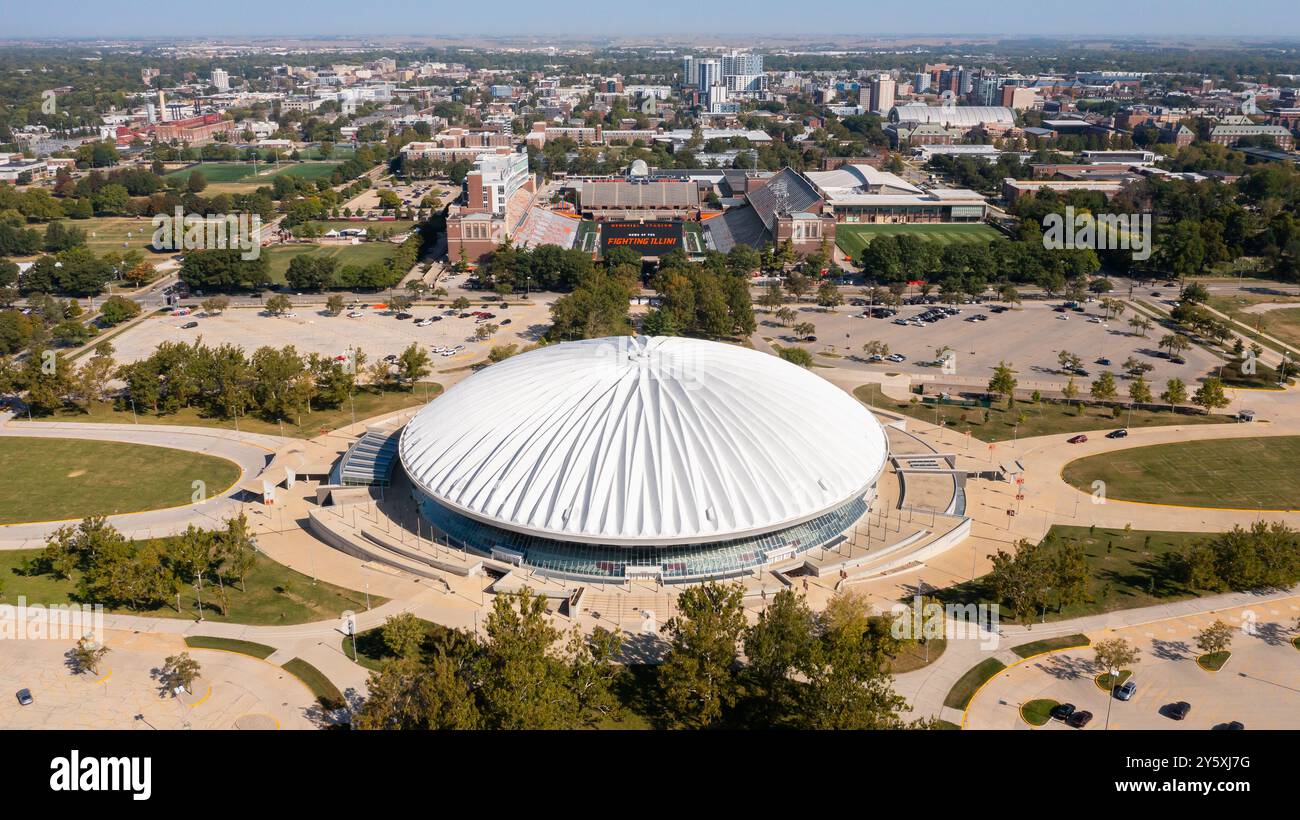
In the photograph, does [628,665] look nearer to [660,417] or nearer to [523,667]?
[523,667]

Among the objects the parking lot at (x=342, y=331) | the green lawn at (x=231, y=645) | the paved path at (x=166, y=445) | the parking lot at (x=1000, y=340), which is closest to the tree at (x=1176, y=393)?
the parking lot at (x=1000, y=340)

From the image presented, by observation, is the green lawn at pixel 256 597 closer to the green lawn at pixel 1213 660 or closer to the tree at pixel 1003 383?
the green lawn at pixel 1213 660

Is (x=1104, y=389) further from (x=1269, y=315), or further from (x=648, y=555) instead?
(x=648, y=555)

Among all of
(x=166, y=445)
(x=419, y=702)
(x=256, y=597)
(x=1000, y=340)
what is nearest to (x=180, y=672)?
(x=256, y=597)

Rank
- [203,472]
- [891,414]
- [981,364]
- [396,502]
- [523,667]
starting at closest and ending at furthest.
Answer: [523,667]
[396,502]
[203,472]
[891,414]
[981,364]
